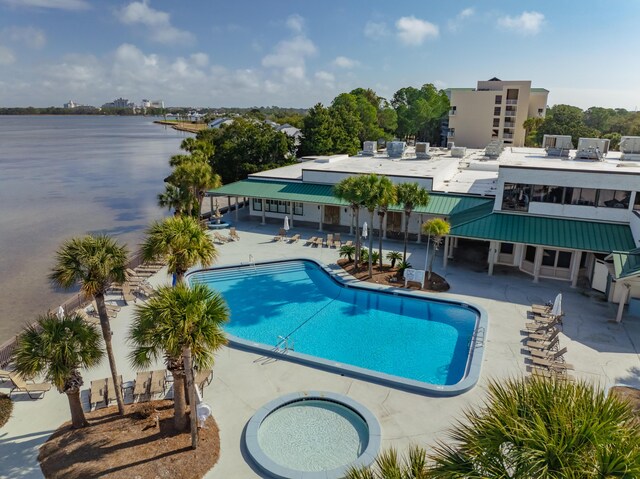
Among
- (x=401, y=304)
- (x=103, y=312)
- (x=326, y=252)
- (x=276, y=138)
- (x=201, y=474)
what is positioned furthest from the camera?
(x=276, y=138)

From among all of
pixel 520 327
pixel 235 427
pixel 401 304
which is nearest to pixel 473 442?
pixel 235 427

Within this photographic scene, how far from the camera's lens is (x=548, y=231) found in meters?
24.6

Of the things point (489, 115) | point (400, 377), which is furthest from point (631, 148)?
point (489, 115)

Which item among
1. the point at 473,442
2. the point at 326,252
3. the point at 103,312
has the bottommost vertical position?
the point at 326,252

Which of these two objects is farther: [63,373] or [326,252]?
[326,252]

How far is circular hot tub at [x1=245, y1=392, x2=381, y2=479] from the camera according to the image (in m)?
12.1

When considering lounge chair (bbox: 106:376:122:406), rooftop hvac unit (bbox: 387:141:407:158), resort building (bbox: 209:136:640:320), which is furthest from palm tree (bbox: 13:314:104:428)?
rooftop hvac unit (bbox: 387:141:407:158)

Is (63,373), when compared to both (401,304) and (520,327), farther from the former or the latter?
(520,327)

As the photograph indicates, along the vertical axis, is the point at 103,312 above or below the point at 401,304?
above

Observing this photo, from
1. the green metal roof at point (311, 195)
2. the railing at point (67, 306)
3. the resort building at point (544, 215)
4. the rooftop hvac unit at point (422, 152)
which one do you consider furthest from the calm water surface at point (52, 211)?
the rooftop hvac unit at point (422, 152)

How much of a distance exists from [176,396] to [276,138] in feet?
132

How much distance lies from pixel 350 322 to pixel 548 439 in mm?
15661

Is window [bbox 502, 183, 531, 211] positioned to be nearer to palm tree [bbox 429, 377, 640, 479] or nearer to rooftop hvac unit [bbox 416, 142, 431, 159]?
rooftop hvac unit [bbox 416, 142, 431, 159]

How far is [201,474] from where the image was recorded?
1161 cm
